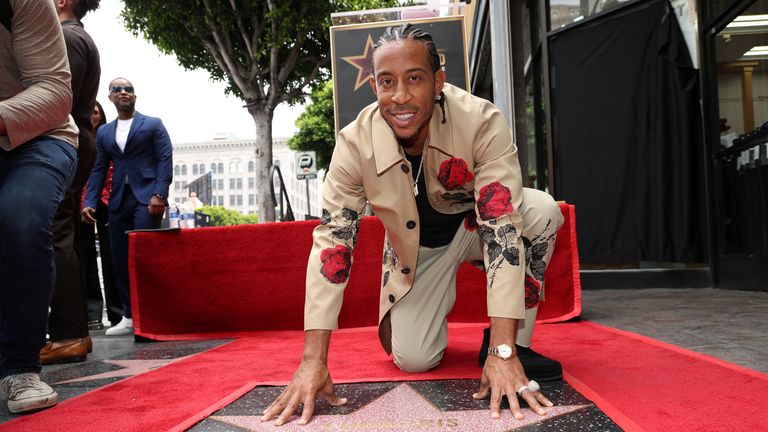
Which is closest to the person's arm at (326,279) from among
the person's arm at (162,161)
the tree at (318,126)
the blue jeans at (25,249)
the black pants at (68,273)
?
the blue jeans at (25,249)

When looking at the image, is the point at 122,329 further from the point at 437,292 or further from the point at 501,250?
the point at 501,250

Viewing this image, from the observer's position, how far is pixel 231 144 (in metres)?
91.6

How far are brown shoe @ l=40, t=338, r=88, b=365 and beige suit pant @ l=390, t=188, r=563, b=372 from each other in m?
1.49

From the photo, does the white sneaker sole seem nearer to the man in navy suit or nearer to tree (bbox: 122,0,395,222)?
the man in navy suit

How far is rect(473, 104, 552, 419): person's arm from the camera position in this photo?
1533mm

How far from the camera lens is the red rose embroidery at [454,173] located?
188 centimetres

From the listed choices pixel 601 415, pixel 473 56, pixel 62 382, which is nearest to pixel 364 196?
pixel 601 415

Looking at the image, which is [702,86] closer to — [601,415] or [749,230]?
Answer: [749,230]

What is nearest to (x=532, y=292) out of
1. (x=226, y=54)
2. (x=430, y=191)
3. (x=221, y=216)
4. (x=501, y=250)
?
(x=501, y=250)

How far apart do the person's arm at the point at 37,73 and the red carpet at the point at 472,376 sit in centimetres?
88

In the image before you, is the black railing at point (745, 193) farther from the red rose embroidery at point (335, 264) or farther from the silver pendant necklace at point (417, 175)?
the red rose embroidery at point (335, 264)

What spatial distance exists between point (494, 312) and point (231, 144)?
307 feet

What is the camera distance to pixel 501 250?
67.0 inches

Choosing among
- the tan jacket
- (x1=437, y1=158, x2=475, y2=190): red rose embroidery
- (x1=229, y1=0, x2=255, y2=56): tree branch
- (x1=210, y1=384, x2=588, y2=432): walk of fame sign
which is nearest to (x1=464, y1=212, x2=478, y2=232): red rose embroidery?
the tan jacket
